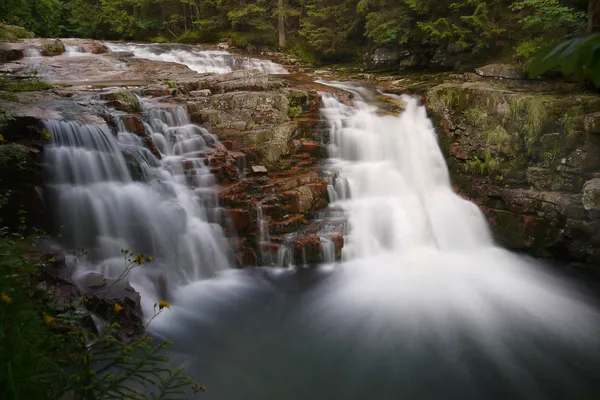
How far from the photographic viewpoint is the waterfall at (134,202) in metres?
6.42

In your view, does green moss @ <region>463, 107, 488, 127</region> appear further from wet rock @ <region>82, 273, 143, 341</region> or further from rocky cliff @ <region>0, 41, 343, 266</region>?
wet rock @ <region>82, 273, 143, 341</region>

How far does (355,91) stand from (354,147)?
9.71ft

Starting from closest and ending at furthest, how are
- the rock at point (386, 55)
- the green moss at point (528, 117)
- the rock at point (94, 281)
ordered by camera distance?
the rock at point (94, 281) < the green moss at point (528, 117) < the rock at point (386, 55)

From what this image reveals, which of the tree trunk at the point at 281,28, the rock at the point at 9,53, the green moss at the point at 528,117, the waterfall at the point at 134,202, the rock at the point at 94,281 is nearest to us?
the rock at the point at 94,281

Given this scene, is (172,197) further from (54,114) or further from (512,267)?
(512,267)

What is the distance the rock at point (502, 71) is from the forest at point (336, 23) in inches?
16.1

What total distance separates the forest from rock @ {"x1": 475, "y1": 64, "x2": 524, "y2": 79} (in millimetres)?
409

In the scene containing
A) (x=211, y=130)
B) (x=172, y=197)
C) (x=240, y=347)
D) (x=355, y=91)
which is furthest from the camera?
(x=355, y=91)

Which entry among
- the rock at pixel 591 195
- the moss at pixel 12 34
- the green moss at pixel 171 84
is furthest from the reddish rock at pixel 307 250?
the moss at pixel 12 34

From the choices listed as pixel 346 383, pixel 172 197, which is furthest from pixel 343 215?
pixel 346 383

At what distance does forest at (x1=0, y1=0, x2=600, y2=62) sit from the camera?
10.8 m

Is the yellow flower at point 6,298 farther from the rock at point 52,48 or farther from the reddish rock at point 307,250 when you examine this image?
→ the rock at point 52,48

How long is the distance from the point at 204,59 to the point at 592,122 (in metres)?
13.5

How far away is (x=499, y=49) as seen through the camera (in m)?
12.5
